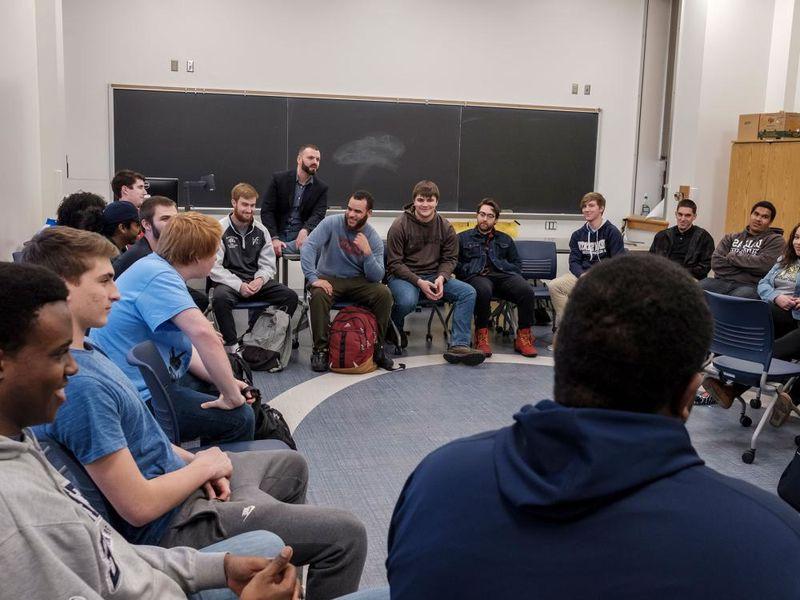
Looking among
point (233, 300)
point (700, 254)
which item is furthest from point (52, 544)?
point (700, 254)

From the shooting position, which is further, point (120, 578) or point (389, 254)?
point (389, 254)

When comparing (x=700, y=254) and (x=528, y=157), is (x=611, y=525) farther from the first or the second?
(x=528, y=157)

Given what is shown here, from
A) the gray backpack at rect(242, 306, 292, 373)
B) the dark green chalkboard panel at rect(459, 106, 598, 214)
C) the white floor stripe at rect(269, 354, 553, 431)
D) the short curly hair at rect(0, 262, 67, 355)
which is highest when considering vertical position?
the dark green chalkboard panel at rect(459, 106, 598, 214)

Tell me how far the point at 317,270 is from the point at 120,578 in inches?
179

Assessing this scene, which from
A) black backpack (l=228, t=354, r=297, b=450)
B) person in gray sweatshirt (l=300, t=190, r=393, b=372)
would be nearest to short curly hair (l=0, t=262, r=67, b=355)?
black backpack (l=228, t=354, r=297, b=450)

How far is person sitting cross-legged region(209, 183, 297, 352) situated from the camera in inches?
217

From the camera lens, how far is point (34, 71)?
17.8ft

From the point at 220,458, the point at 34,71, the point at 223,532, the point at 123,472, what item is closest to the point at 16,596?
the point at 123,472

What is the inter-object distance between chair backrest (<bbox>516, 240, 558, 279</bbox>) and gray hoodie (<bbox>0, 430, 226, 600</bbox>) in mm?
5821

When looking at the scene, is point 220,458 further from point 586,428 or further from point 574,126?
point 574,126

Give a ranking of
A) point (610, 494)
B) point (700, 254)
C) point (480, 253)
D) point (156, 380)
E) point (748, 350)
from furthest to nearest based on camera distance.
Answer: point (700, 254)
point (480, 253)
point (748, 350)
point (156, 380)
point (610, 494)

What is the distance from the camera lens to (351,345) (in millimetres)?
5367

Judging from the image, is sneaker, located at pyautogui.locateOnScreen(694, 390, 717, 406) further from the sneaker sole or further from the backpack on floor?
the backpack on floor

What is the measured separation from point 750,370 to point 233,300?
3459 mm
